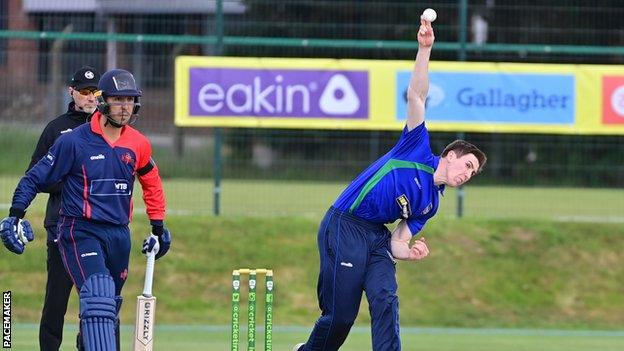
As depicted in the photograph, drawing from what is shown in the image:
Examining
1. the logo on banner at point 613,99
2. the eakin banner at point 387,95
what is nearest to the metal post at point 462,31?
the eakin banner at point 387,95

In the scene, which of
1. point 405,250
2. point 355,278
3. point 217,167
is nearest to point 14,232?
point 355,278

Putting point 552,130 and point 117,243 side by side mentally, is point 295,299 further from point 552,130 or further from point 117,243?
point 117,243

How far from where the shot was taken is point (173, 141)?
17297 mm

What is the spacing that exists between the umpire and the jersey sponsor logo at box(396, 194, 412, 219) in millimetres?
2270

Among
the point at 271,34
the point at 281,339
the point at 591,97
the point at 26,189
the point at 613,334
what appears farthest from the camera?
the point at 271,34

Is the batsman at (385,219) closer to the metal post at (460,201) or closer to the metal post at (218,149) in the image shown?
the metal post at (218,149)

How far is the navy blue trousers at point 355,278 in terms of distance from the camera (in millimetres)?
9117

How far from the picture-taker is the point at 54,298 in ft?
32.6

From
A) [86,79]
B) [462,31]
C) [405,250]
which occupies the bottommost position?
[405,250]

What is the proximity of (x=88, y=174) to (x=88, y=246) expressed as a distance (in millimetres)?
440

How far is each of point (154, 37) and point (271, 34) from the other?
1.84 metres

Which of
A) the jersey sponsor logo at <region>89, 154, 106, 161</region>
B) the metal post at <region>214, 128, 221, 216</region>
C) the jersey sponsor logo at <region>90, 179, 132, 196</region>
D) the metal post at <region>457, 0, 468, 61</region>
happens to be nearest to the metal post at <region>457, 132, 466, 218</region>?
the metal post at <region>457, 0, 468, 61</region>

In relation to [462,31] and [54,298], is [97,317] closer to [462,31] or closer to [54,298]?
[54,298]

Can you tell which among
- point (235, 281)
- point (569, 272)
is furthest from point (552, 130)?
point (235, 281)
